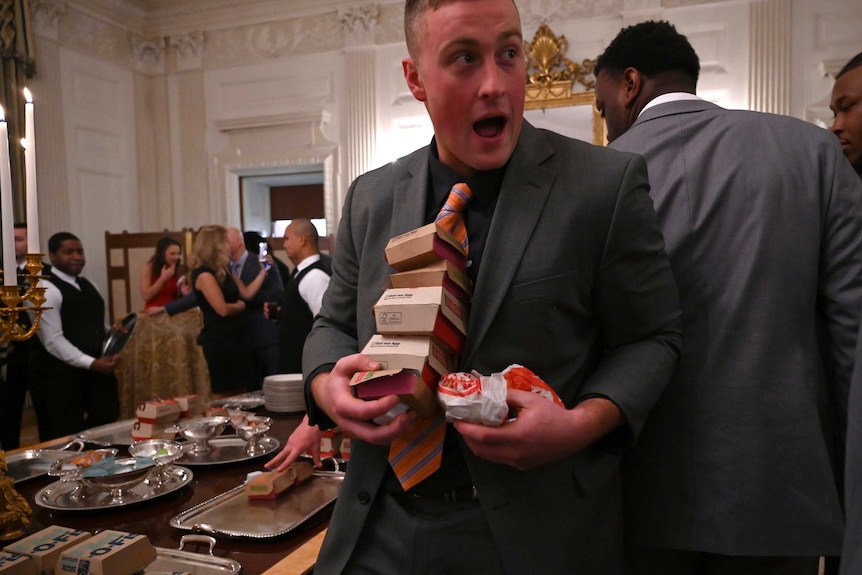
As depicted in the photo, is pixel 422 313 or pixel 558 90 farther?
pixel 558 90

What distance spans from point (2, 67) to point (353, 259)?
6.99m

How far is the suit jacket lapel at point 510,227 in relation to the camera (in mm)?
1012

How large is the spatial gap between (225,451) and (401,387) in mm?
1340

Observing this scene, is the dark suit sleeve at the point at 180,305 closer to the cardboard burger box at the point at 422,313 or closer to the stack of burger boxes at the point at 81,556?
the stack of burger boxes at the point at 81,556

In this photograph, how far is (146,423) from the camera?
2178 mm

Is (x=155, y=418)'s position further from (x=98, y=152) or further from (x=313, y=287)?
(x=98, y=152)

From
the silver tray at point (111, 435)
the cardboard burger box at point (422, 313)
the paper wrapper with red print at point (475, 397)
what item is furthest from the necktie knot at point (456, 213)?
the silver tray at point (111, 435)

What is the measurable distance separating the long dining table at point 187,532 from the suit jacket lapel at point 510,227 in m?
0.64

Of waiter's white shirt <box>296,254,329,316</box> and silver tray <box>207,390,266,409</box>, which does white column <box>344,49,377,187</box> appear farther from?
silver tray <box>207,390,266,409</box>

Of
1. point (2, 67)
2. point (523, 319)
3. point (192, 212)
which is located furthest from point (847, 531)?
point (192, 212)

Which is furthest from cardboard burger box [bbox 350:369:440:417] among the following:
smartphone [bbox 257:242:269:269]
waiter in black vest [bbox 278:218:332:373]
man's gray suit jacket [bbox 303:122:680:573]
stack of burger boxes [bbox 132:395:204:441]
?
smartphone [bbox 257:242:269:269]

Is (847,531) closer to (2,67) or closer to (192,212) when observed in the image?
(2,67)

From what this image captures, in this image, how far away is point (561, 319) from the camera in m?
1.04

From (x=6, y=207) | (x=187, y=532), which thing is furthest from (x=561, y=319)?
(x=6, y=207)
